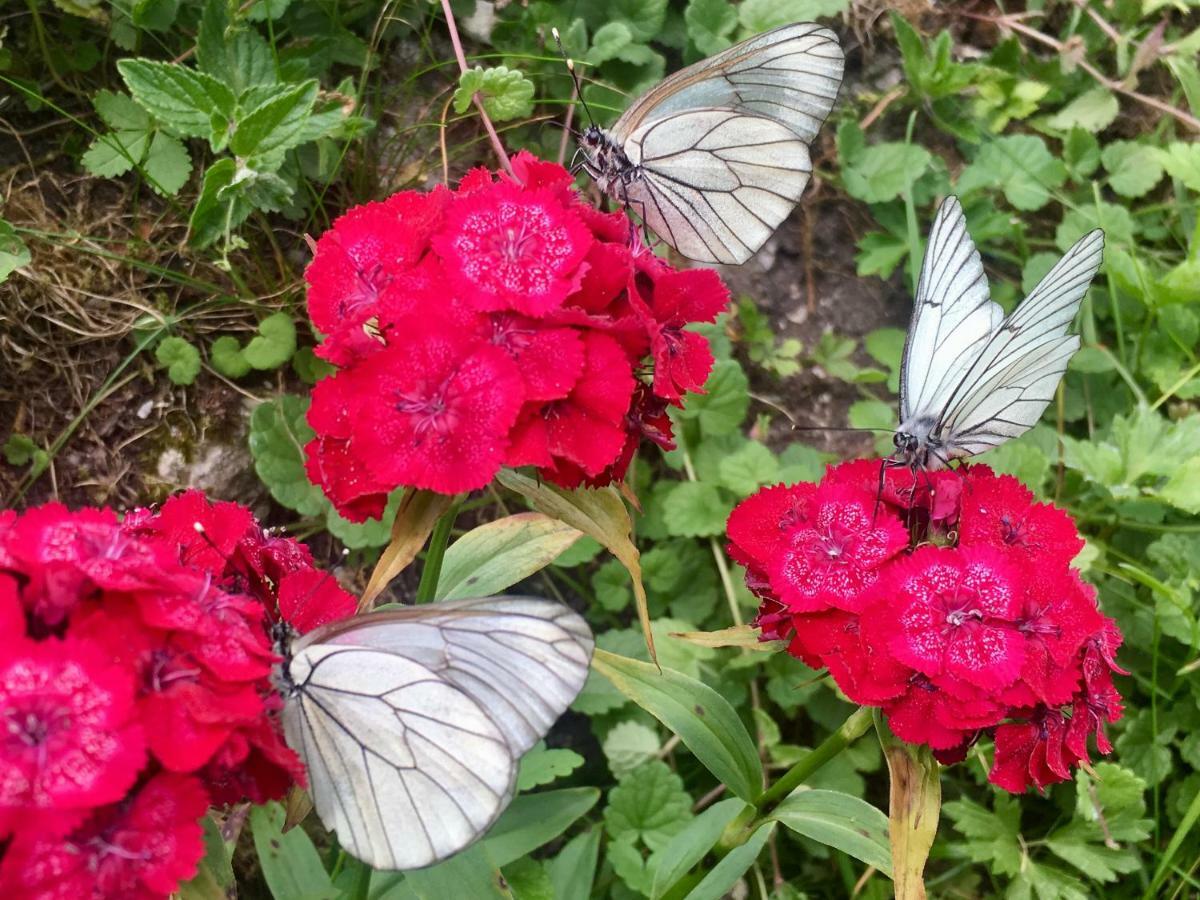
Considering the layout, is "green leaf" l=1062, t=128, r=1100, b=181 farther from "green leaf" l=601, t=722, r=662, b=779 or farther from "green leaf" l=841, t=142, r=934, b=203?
"green leaf" l=601, t=722, r=662, b=779

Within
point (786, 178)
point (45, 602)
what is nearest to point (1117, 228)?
point (786, 178)

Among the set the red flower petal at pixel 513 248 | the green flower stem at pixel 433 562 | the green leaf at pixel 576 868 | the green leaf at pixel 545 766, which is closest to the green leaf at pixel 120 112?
the red flower petal at pixel 513 248

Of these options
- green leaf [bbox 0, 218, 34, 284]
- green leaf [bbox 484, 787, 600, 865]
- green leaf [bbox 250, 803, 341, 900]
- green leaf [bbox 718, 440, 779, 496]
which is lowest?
green leaf [bbox 250, 803, 341, 900]

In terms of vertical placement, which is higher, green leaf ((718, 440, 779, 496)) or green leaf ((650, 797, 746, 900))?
green leaf ((718, 440, 779, 496))


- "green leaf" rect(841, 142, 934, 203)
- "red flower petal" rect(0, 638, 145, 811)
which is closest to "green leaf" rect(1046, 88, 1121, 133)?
"green leaf" rect(841, 142, 934, 203)

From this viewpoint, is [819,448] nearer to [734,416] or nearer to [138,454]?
[734,416]

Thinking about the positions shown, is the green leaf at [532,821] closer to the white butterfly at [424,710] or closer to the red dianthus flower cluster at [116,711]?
the white butterfly at [424,710]
